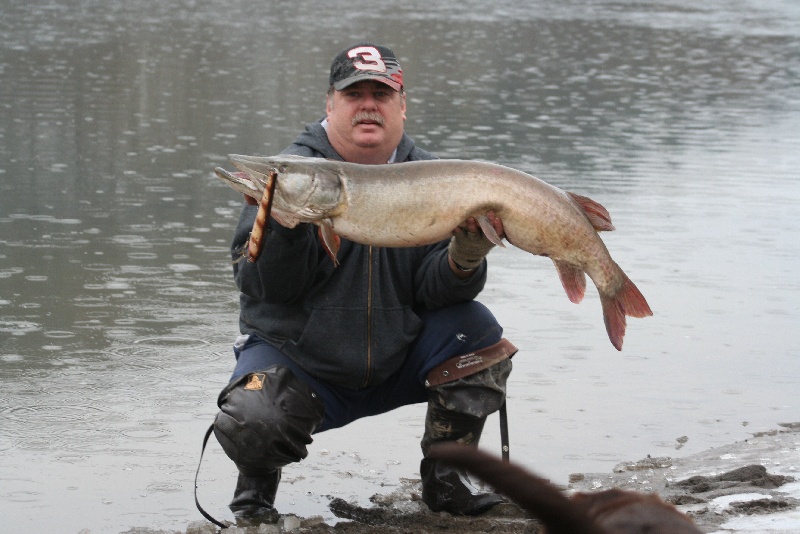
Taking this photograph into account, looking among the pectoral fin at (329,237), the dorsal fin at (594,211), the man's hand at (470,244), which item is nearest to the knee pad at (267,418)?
the pectoral fin at (329,237)

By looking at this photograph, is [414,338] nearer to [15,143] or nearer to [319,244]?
[319,244]

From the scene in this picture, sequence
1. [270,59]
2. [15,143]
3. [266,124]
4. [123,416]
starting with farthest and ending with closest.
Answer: [270,59] → [266,124] → [15,143] → [123,416]

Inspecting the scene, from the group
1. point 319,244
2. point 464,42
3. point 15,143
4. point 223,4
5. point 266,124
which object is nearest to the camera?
point 319,244

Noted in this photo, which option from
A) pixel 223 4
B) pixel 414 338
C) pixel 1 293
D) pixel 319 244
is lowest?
pixel 223 4

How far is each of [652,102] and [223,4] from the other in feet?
71.2

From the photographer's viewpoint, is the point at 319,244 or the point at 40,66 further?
the point at 40,66

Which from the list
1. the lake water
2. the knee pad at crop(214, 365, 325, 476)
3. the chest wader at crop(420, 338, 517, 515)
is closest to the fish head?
the knee pad at crop(214, 365, 325, 476)

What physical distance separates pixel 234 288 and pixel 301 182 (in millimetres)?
4132

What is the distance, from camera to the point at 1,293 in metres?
7.77

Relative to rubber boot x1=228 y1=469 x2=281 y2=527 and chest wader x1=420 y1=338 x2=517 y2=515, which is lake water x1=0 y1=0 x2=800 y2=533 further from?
chest wader x1=420 y1=338 x2=517 y2=515

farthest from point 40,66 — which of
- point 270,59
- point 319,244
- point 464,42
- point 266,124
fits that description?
point 319,244

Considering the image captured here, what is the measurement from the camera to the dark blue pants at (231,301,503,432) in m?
4.80

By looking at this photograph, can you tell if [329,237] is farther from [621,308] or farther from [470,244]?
[621,308]

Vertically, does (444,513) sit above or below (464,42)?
above
